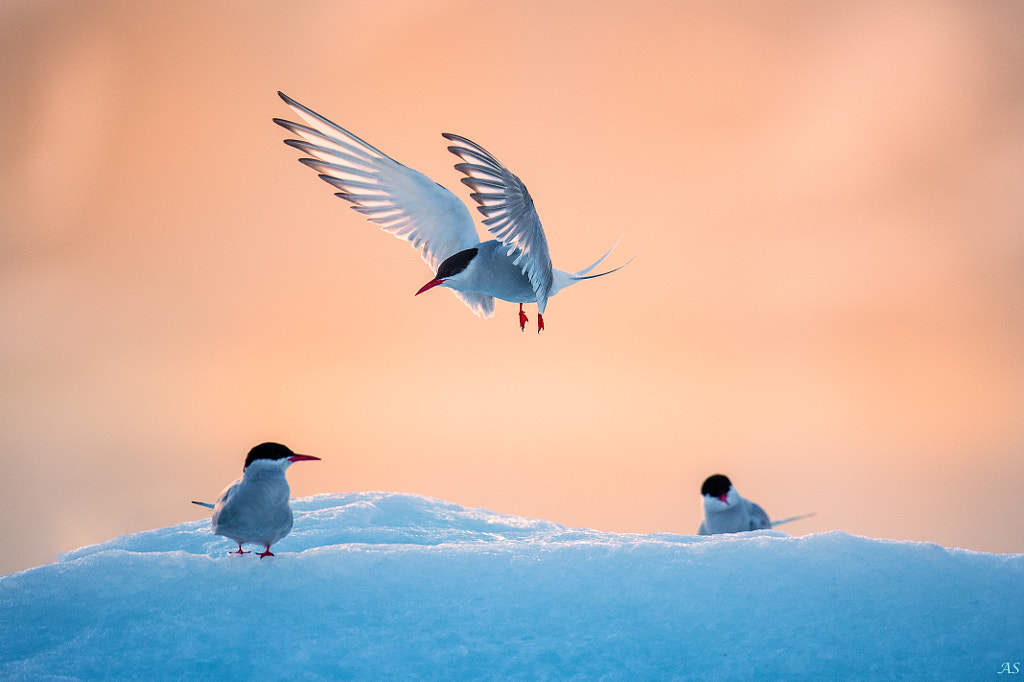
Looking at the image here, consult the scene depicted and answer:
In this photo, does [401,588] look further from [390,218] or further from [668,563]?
[390,218]

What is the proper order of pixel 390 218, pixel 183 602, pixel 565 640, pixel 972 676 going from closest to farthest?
1. pixel 972 676
2. pixel 565 640
3. pixel 183 602
4. pixel 390 218

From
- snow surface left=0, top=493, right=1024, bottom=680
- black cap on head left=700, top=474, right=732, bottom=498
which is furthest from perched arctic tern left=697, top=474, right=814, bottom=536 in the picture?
snow surface left=0, top=493, right=1024, bottom=680

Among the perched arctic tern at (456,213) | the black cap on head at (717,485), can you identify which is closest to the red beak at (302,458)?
the perched arctic tern at (456,213)

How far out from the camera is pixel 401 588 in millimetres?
2451

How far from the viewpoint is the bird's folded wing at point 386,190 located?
9.17 feet

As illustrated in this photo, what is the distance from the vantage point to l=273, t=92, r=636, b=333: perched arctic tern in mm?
2482

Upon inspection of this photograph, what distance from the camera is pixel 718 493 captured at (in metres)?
3.94

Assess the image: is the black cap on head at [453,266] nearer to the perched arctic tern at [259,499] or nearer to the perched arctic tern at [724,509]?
the perched arctic tern at [259,499]

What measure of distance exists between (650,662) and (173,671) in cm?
134

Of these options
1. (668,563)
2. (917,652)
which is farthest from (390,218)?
(917,652)

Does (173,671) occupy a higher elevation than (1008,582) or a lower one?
lower

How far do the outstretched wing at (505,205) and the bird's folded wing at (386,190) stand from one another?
59 centimetres

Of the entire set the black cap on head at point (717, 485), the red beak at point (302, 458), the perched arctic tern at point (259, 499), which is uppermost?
the black cap on head at point (717, 485)

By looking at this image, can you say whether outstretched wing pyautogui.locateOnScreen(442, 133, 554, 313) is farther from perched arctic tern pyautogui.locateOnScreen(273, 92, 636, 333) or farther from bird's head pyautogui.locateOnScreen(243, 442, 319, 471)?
bird's head pyautogui.locateOnScreen(243, 442, 319, 471)
